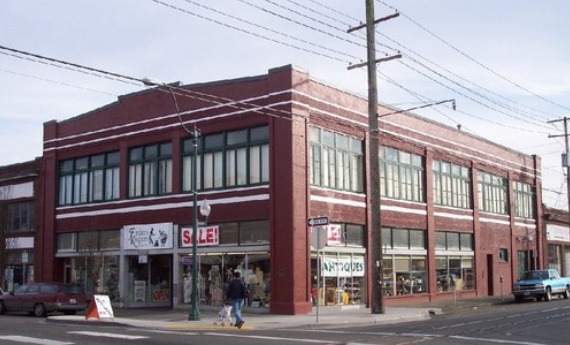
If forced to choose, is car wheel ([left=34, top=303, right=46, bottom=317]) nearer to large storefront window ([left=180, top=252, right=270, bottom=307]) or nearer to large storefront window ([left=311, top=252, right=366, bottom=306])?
large storefront window ([left=180, top=252, right=270, bottom=307])

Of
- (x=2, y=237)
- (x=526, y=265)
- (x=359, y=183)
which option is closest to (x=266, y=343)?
(x=359, y=183)

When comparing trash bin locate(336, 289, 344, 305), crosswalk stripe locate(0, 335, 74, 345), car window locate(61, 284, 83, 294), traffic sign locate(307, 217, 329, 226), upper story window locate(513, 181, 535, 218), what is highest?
upper story window locate(513, 181, 535, 218)

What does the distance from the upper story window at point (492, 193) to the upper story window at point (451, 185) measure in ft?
4.95

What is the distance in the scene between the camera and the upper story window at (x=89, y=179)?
35.1m

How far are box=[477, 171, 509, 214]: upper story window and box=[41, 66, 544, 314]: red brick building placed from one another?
491 millimetres

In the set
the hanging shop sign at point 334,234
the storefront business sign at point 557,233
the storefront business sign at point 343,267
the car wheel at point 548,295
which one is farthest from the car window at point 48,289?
the storefront business sign at point 557,233

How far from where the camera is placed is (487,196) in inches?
1725

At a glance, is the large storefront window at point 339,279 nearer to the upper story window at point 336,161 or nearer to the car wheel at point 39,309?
the upper story window at point 336,161

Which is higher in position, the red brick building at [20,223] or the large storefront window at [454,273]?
the red brick building at [20,223]

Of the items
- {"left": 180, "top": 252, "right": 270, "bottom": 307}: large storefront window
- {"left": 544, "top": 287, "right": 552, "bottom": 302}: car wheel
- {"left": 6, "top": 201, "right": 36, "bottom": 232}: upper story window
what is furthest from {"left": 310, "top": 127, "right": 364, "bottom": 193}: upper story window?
{"left": 6, "top": 201, "right": 36, "bottom": 232}: upper story window

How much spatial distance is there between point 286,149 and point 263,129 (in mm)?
1843

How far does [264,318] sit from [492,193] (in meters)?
23.8

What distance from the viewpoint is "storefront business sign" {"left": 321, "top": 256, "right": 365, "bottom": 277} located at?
29.1 metres

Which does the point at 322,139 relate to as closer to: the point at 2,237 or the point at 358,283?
the point at 358,283
